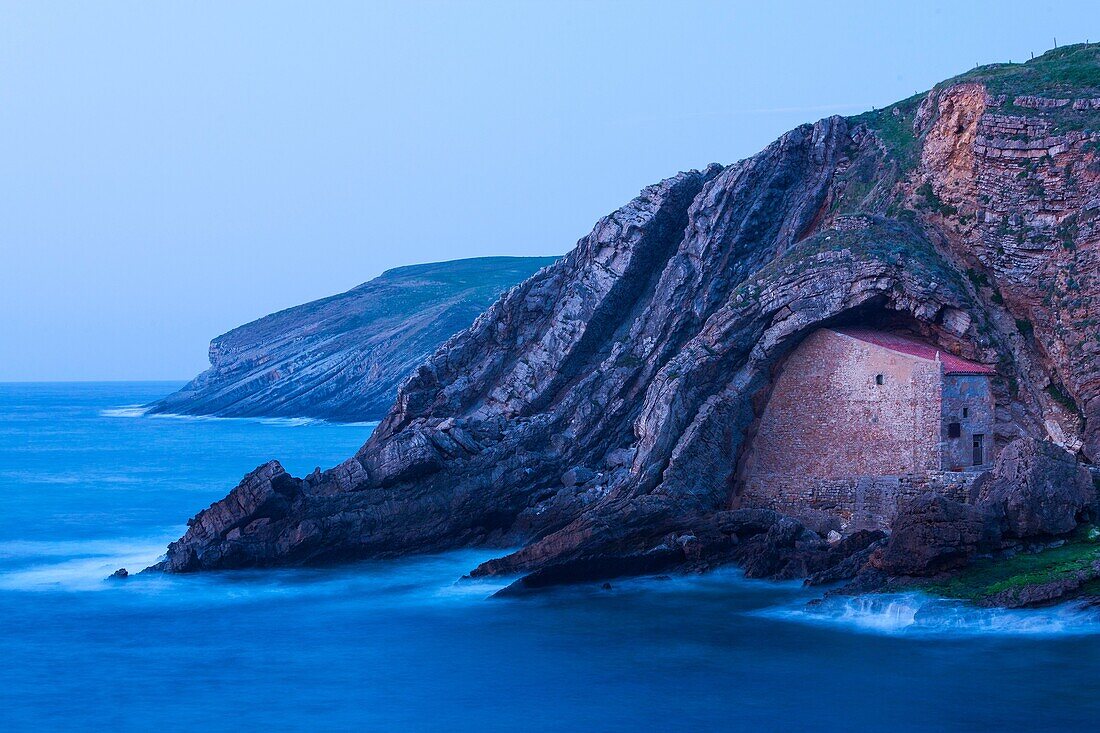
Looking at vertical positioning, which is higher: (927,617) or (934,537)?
(934,537)

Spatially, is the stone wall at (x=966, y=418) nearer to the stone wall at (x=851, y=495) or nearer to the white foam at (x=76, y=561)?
the stone wall at (x=851, y=495)

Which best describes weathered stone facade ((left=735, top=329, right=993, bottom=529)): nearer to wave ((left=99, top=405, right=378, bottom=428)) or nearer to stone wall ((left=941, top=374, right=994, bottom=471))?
stone wall ((left=941, top=374, right=994, bottom=471))

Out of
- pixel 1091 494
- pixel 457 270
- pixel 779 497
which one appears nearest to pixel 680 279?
pixel 779 497

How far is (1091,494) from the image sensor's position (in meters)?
29.6

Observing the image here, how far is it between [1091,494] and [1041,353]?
5605 millimetres

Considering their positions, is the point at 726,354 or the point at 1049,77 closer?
the point at 726,354

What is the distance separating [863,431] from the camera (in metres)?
33.6

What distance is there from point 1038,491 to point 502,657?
42.6 feet

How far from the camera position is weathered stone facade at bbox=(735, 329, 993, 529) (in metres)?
32.3

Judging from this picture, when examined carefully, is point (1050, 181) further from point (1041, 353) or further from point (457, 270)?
point (457, 270)

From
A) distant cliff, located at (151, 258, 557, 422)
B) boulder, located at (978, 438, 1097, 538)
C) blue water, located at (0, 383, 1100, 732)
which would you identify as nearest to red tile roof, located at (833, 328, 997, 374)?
boulder, located at (978, 438, 1097, 538)

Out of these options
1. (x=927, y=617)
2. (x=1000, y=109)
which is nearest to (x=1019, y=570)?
(x=927, y=617)

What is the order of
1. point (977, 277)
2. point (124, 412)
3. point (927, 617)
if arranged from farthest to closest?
point (124, 412), point (977, 277), point (927, 617)

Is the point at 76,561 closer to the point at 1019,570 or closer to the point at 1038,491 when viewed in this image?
the point at 1019,570
